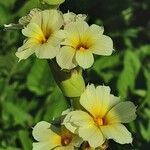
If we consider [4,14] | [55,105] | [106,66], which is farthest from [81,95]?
[4,14]

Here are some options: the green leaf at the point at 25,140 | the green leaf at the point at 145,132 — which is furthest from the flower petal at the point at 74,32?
the green leaf at the point at 145,132

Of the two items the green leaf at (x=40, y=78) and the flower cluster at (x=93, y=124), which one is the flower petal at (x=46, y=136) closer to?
the flower cluster at (x=93, y=124)

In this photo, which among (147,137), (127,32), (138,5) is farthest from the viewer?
A: (138,5)

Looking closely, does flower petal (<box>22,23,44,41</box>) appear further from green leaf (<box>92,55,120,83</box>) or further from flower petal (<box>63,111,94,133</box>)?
green leaf (<box>92,55,120,83</box>)

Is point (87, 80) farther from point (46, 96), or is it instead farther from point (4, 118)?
point (4, 118)

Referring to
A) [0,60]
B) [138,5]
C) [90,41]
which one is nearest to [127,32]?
[138,5]

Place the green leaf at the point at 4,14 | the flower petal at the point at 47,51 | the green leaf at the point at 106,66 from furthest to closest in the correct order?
the green leaf at the point at 4,14 → the green leaf at the point at 106,66 → the flower petal at the point at 47,51
